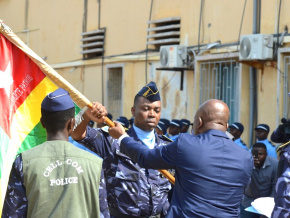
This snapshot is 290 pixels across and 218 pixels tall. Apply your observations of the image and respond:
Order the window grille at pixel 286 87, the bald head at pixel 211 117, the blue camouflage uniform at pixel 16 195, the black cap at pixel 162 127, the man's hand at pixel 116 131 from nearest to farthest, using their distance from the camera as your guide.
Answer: the blue camouflage uniform at pixel 16 195
the bald head at pixel 211 117
the man's hand at pixel 116 131
the window grille at pixel 286 87
the black cap at pixel 162 127

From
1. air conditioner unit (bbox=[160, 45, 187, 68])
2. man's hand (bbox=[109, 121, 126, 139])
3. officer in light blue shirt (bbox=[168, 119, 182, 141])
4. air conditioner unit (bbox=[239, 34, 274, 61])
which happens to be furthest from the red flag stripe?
air conditioner unit (bbox=[160, 45, 187, 68])

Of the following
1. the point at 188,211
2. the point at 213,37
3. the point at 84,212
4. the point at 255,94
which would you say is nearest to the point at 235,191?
the point at 188,211

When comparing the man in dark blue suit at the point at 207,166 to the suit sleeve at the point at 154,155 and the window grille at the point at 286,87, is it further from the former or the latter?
the window grille at the point at 286,87

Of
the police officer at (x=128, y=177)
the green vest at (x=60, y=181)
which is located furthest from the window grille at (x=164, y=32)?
the green vest at (x=60, y=181)

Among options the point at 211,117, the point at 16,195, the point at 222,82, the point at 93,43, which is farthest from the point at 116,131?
the point at 93,43

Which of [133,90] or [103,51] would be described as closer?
[133,90]

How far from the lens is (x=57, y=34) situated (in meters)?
19.7

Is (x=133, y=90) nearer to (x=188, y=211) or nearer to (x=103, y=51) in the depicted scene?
(x=103, y=51)

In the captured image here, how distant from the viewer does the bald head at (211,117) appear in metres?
4.86

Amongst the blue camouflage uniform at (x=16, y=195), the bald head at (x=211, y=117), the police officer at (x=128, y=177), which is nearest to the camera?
the blue camouflage uniform at (x=16, y=195)

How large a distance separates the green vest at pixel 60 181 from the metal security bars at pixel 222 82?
9351 mm

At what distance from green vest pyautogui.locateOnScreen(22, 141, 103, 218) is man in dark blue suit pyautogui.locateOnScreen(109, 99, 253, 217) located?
55 cm

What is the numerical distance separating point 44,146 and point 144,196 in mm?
1670

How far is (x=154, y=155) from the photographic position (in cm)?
491
